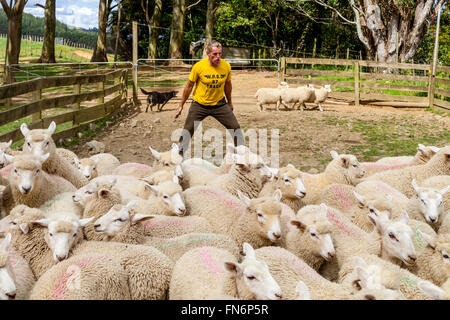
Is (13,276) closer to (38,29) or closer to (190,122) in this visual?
(190,122)

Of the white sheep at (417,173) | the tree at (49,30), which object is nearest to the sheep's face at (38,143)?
the white sheep at (417,173)

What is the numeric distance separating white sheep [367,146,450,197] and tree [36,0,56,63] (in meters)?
22.3

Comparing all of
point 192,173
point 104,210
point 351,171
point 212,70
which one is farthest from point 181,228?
point 212,70

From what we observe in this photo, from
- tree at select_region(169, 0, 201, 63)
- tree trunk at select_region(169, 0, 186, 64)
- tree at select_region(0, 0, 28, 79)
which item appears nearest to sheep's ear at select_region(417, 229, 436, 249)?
tree at select_region(0, 0, 28, 79)

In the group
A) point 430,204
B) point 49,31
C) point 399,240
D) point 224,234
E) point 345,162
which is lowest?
point 224,234

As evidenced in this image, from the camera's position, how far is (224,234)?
4.31 metres

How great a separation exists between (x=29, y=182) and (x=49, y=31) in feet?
76.7

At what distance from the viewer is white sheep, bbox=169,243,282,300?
2.83 metres

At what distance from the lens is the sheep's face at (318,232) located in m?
3.76

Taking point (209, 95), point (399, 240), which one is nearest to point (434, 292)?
point (399, 240)

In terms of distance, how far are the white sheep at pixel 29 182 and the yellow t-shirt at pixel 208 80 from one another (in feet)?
9.13

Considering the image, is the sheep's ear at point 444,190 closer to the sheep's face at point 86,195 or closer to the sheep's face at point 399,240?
the sheep's face at point 399,240

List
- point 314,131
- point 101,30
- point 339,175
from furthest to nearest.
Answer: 1. point 101,30
2. point 314,131
3. point 339,175
